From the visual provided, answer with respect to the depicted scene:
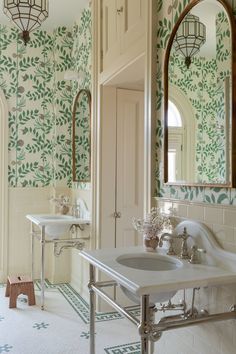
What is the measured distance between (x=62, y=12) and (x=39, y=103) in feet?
3.47

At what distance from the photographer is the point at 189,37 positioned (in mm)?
1994

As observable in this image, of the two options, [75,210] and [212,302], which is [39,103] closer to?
[75,210]

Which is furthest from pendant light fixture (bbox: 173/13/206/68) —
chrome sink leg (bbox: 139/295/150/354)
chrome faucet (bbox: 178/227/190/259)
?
chrome sink leg (bbox: 139/295/150/354)

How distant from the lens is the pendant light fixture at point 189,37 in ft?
6.28

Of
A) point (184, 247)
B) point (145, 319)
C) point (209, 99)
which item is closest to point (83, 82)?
point (209, 99)

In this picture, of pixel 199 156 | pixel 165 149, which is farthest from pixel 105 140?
pixel 199 156

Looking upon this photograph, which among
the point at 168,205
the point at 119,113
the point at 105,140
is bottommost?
the point at 168,205

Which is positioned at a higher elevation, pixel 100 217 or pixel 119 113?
pixel 119 113

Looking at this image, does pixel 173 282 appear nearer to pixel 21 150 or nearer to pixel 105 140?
pixel 105 140

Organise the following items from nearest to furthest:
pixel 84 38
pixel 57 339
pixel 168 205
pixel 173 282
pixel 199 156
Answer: pixel 173 282, pixel 199 156, pixel 168 205, pixel 57 339, pixel 84 38

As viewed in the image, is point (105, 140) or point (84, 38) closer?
point (105, 140)

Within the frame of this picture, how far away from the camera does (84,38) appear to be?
12.8 feet

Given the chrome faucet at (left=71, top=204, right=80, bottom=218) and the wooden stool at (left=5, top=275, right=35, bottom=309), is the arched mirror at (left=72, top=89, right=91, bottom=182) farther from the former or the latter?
the wooden stool at (left=5, top=275, right=35, bottom=309)

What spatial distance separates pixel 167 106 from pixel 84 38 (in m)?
2.16
